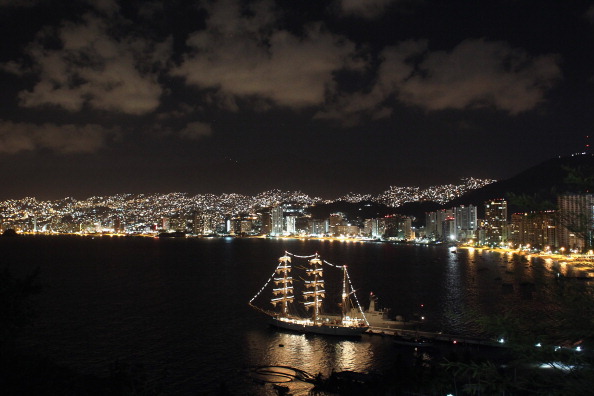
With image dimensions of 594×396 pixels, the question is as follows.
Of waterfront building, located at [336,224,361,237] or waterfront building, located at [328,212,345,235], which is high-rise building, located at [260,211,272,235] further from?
waterfront building, located at [336,224,361,237]

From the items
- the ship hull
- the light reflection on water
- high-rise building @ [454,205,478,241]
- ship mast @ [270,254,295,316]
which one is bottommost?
the light reflection on water

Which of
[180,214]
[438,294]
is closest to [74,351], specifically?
[438,294]

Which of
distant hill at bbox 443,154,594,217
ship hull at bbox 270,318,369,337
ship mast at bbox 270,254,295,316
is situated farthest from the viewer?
ship mast at bbox 270,254,295,316

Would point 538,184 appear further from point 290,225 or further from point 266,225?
point 266,225

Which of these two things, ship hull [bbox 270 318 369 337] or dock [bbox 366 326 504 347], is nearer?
dock [bbox 366 326 504 347]

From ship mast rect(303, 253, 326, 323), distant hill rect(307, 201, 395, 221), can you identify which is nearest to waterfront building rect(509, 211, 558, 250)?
ship mast rect(303, 253, 326, 323)

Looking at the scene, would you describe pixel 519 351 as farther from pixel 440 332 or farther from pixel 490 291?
pixel 490 291

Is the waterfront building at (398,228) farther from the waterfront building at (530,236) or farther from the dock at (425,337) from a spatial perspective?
the dock at (425,337)
